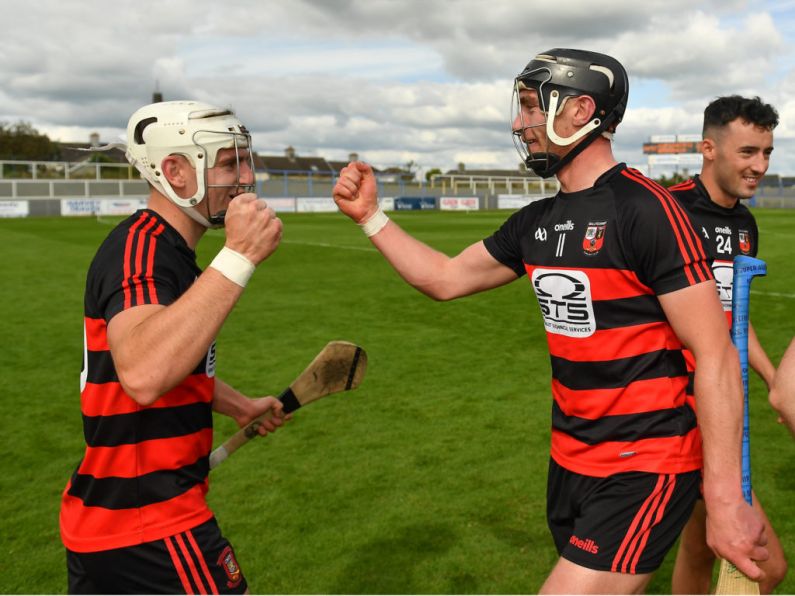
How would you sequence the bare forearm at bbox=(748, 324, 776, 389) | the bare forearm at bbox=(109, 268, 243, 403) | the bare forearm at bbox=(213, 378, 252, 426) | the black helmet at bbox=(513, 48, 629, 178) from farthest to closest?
the bare forearm at bbox=(748, 324, 776, 389) → the bare forearm at bbox=(213, 378, 252, 426) → the black helmet at bbox=(513, 48, 629, 178) → the bare forearm at bbox=(109, 268, 243, 403)

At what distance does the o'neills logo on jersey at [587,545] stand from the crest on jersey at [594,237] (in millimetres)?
1038

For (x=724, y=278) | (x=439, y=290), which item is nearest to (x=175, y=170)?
(x=439, y=290)

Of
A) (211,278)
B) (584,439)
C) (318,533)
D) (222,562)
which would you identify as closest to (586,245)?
(584,439)

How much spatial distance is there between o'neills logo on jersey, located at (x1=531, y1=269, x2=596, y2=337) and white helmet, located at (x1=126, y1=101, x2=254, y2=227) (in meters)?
1.26

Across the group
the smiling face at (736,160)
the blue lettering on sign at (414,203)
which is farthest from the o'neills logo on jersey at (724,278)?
the blue lettering on sign at (414,203)

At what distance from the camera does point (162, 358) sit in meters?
2.18

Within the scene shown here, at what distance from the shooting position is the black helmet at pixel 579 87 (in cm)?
298

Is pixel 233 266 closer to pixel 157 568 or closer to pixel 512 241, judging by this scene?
pixel 157 568

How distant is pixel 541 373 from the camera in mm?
8398

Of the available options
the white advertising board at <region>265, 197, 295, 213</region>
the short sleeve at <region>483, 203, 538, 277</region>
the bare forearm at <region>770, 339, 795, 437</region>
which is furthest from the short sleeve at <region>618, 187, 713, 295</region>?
the white advertising board at <region>265, 197, 295, 213</region>

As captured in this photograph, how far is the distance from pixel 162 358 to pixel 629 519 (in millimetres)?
1711

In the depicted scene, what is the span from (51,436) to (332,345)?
156 inches

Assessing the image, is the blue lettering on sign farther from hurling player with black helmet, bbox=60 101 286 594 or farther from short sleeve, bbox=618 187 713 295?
short sleeve, bbox=618 187 713 295

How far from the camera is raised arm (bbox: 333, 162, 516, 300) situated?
3.63 meters
